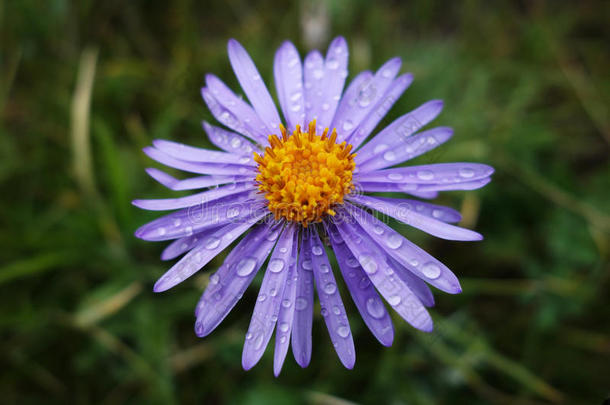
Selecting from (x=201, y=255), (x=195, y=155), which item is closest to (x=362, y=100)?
(x=195, y=155)

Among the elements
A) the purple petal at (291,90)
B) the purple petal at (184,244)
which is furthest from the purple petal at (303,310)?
the purple petal at (291,90)

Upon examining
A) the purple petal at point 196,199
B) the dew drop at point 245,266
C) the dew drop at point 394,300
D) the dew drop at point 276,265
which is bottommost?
the dew drop at point 394,300

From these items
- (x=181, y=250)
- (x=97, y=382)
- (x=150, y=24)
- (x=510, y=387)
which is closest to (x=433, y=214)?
(x=181, y=250)

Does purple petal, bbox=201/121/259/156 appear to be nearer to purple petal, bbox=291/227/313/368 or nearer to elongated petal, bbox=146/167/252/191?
elongated petal, bbox=146/167/252/191

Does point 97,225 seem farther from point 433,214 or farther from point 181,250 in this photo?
point 433,214

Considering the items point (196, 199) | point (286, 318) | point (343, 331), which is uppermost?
point (196, 199)

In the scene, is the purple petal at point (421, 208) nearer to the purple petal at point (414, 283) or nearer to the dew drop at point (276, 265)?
the purple petal at point (414, 283)

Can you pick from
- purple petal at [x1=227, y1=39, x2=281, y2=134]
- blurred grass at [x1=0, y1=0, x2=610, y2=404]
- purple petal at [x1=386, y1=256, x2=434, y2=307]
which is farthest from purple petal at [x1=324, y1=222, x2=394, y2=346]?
blurred grass at [x1=0, y1=0, x2=610, y2=404]

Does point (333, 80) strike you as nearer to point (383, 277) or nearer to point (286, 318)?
point (383, 277)

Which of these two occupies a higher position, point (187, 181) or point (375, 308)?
point (187, 181)
